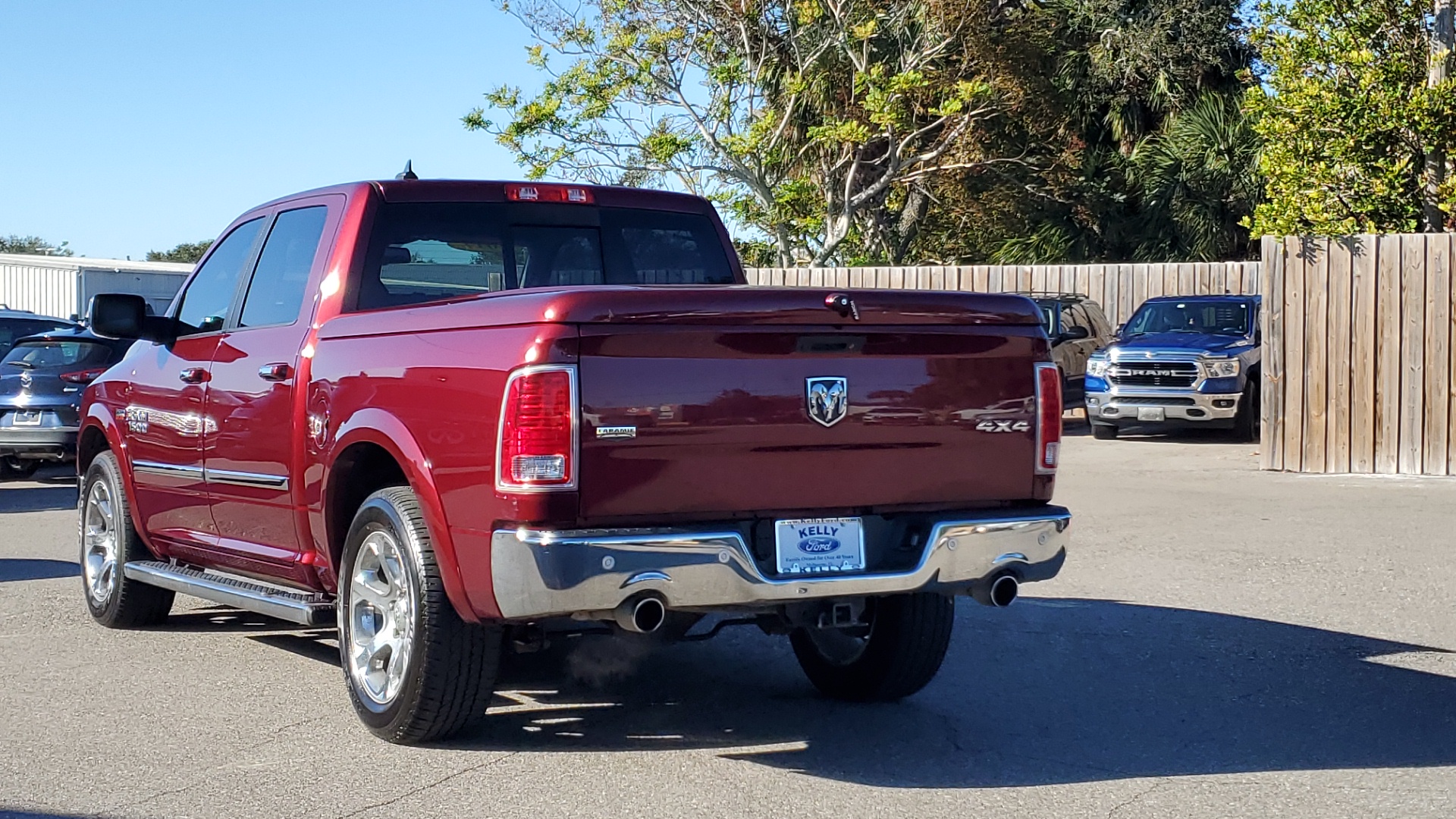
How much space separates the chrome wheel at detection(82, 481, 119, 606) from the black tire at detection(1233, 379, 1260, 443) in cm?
1473

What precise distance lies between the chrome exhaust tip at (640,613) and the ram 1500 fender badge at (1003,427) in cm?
133

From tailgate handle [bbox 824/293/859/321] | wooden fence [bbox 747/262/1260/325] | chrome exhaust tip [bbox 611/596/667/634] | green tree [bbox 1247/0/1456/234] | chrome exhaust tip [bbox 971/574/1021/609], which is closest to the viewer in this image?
chrome exhaust tip [bbox 611/596/667/634]

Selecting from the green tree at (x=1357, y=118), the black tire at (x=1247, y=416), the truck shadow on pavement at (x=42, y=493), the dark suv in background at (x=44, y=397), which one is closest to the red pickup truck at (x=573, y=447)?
the truck shadow on pavement at (x=42, y=493)

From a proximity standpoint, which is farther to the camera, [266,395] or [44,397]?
[44,397]

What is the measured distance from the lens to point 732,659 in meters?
7.64

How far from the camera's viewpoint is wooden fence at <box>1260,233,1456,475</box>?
51.7 feet

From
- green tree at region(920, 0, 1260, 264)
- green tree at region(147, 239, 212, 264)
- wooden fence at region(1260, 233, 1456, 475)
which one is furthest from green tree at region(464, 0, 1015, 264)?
green tree at region(147, 239, 212, 264)

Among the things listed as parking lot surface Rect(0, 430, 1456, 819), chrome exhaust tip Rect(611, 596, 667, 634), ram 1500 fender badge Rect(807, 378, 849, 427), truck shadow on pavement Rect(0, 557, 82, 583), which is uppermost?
ram 1500 fender badge Rect(807, 378, 849, 427)

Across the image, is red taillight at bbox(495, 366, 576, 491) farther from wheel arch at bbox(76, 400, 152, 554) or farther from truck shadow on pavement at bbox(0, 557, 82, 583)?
truck shadow on pavement at bbox(0, 557, 82, 583)

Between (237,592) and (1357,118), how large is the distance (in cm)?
1677

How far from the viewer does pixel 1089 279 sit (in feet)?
88.0

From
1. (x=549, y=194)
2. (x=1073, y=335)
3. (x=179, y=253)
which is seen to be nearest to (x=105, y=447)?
(x=549, y=194)

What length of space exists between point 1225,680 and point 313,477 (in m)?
3.77

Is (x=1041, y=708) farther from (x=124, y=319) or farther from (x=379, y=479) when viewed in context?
(x=124, y=319)
